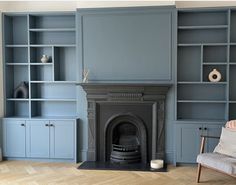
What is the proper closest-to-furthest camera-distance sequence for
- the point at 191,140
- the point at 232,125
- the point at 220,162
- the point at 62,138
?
the point at 220,162 → the point at 232,125 → the point at 191,140 → the point at 62,138

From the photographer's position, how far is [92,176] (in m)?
4.66

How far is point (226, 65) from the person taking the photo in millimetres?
5262

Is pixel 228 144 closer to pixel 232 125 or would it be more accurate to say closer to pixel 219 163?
pixel 232 125

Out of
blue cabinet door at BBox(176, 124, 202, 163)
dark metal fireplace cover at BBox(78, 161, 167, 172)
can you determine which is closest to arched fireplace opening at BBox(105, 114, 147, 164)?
dark metal fireplace cover at BBox(78, 161, 167, 172)

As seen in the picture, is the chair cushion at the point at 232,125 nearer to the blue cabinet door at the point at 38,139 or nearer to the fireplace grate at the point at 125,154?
the fireplace grate at the point at 125,154

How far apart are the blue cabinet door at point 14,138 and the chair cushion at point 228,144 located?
3.04 meters

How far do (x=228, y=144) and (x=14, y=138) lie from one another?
3305 mm

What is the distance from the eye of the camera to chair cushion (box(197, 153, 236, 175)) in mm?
3869

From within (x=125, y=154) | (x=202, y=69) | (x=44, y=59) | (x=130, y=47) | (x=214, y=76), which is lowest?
(x=125, y=154)

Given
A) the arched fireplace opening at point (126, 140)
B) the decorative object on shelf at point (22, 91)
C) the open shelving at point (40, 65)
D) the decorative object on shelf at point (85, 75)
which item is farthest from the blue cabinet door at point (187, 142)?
the decorative object on shelf at point (22, 91)

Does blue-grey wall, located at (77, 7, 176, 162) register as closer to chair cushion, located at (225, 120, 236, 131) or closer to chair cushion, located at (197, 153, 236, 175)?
chair cushion, located at (225, 120, 236, 131)

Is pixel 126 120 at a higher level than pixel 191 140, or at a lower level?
higher

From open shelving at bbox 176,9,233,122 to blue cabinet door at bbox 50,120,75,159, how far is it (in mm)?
1704

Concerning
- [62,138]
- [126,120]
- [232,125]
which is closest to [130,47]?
[126,120]
